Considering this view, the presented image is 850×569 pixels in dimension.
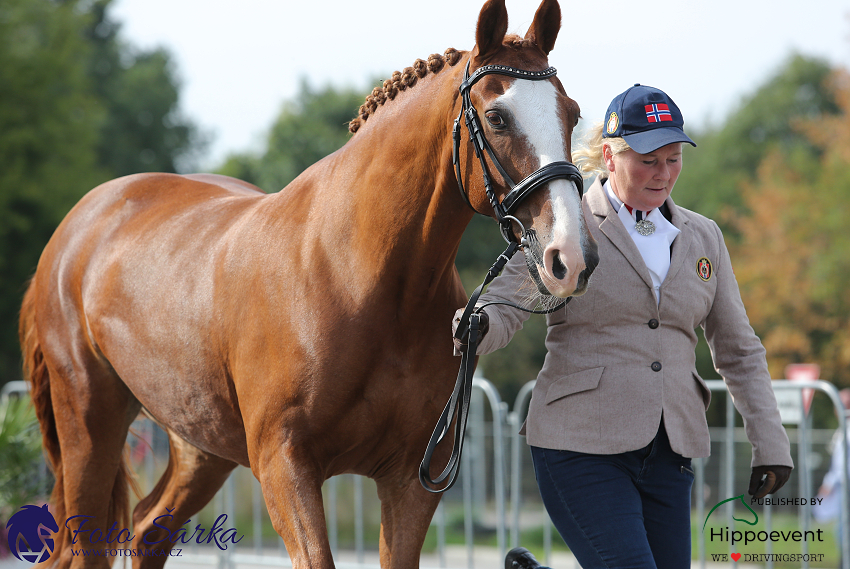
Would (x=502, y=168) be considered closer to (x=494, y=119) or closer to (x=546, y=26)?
(x=494, y=119)

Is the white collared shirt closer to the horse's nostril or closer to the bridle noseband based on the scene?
the bridle noseband

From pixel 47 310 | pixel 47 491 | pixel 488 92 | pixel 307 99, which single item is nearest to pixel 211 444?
pixel 47 310

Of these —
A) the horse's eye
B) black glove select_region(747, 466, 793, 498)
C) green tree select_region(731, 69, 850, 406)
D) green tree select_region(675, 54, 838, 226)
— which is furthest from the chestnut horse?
green tree select_region(675, 54, 838, 226)

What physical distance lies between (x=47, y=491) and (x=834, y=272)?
18032mm

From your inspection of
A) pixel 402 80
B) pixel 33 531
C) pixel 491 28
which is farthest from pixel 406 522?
pixel 33 531

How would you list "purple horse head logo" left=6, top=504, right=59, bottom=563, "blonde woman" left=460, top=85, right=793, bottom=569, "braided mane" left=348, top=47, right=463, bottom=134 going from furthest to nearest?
"purple horse head logo" left=6, top=504, right=59, bottom=563, "braided mane" left=348, top=47, right=463, bottom=134, "blonde woman" left=460, top=85, right=793, bottom=569

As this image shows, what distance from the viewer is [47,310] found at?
3.91 m

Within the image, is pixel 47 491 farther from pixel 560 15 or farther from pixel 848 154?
pixel 848 154

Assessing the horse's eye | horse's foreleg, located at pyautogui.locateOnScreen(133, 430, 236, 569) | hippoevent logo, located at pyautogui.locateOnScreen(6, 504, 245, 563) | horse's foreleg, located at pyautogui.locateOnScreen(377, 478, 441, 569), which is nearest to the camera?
the horse's eye

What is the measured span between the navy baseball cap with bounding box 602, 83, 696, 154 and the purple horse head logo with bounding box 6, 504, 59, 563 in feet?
11.0

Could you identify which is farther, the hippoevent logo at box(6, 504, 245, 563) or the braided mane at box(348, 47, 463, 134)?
the hippoevent logo at box(6, 504, 245, 563)

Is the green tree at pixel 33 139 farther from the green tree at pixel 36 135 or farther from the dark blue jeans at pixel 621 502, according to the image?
the dark blue jeans at pixel 621 502

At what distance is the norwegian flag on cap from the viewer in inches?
96.0

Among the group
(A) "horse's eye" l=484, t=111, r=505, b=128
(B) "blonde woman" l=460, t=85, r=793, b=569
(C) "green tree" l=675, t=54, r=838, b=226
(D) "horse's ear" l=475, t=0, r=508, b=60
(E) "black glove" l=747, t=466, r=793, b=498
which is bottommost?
(E) "black glove" l=747, t=466, r=793, b=498
